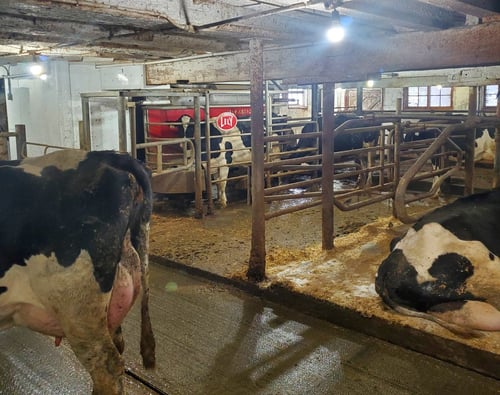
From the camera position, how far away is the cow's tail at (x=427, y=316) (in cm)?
347

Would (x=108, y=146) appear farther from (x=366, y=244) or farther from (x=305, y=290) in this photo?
(x=305, y=290)

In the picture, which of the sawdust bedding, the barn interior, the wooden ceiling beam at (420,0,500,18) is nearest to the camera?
the wooden ceiling beam at (420,0,500,18)

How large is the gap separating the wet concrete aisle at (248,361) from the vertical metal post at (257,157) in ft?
1.47

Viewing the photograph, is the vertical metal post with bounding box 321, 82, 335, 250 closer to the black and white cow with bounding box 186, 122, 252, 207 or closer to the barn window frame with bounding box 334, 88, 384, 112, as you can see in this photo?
the black and white cow with bounding box 186, 122, 252, 207

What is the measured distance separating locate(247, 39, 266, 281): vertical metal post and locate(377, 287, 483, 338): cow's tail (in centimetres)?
115

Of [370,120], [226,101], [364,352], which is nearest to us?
[364,352]

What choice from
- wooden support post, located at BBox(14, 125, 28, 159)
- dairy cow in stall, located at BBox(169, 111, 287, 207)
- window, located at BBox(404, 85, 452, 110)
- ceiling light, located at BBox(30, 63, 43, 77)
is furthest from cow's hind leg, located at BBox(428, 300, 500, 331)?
window, located at BBox(404, 85, 452, 110)

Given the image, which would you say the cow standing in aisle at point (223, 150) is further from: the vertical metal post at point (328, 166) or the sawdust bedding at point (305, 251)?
the vertical metal post at point (328, 166)

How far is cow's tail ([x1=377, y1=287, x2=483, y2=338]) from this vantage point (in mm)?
3469

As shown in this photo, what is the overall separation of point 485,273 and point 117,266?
2.52 m

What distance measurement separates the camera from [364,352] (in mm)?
3580

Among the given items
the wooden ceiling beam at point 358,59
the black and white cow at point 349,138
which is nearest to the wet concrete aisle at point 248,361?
the wooden ceiling beam at point 358,59

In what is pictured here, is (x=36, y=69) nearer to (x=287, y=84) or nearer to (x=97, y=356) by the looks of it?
(x=287, y=84)

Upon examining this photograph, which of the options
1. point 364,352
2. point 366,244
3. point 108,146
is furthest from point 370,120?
point 108,146
